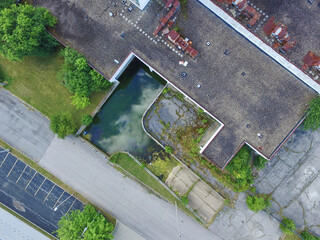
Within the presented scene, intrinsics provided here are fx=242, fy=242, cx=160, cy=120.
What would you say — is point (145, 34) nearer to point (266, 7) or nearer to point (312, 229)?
point (266, 7)

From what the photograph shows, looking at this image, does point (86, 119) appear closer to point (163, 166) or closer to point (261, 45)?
point (163, 166)

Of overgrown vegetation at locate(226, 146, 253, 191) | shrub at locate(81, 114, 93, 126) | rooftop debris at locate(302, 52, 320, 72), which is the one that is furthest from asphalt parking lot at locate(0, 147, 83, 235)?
rooftop debris at locate(302, 52, 320, 72)

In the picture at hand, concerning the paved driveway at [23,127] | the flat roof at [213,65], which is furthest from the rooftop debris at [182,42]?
the paved driveway at [23,127]

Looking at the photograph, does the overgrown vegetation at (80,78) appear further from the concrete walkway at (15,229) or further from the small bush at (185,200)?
the concrete walkway at (15,229)

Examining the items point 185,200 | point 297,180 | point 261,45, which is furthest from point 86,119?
point 297,180

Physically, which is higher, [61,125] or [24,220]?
[61,125]

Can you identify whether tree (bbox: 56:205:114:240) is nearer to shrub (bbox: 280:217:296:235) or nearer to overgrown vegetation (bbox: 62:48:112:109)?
overgrown vegetation (bbox: 62:48:112:109)
